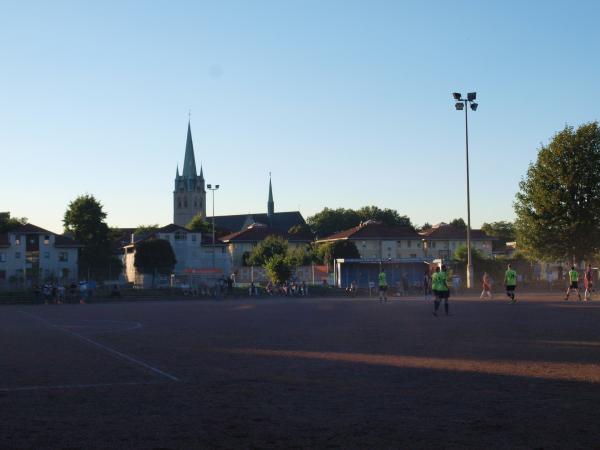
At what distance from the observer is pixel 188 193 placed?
179 m

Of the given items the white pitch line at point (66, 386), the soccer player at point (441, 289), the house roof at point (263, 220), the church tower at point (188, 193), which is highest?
the church tower at point (188, 193)

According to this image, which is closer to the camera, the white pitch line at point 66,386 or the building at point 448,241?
the white pitch line at point 66,386

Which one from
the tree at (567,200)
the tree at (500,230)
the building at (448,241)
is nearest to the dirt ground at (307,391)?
the tree at (567,200)

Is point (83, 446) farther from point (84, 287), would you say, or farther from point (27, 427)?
point (84, 287)

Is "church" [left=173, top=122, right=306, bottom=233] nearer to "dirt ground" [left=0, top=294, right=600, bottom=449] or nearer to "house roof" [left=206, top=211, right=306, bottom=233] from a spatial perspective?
"house roof" [left=206, top=211, right=306, bottom=233]

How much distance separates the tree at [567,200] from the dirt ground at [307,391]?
43.3 meters

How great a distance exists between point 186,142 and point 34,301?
117 m

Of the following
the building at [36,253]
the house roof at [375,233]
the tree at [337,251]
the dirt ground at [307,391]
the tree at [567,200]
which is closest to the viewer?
the dirt ground at [307,391]

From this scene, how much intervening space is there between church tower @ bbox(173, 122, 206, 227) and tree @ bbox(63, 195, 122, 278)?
78.9 m

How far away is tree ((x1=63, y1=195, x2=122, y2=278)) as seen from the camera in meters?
93.9

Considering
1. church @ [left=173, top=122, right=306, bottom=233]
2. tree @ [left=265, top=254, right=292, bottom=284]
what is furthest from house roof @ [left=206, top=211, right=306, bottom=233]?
tree @ [left=265, top=254, right=292, bottom=284]

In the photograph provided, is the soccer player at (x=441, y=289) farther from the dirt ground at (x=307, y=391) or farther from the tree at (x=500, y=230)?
the tree at (x=500, y=230)

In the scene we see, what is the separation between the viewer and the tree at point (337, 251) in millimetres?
94250

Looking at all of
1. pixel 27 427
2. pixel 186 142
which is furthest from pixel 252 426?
pixel 186 142
